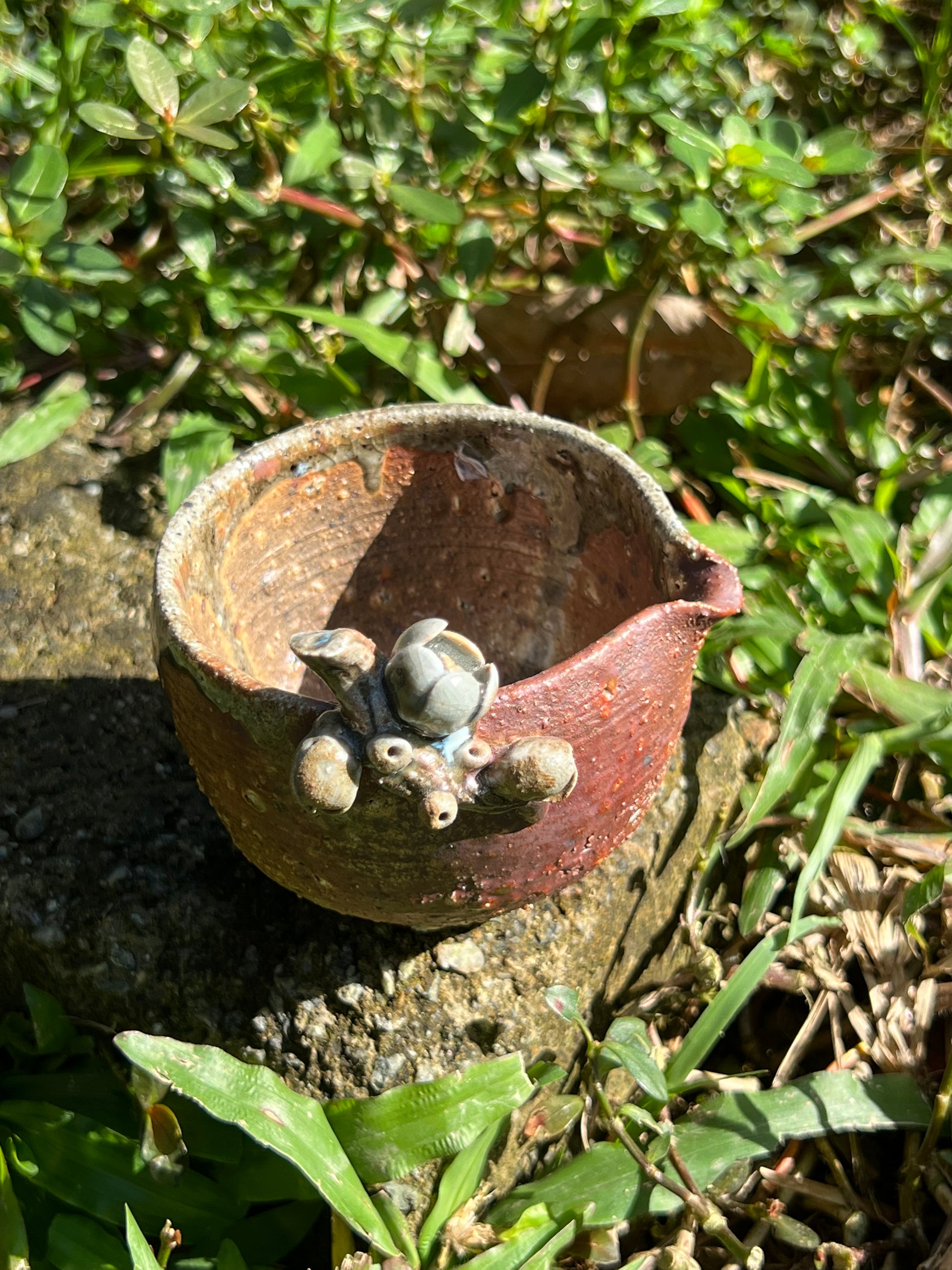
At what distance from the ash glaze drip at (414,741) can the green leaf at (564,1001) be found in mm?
391

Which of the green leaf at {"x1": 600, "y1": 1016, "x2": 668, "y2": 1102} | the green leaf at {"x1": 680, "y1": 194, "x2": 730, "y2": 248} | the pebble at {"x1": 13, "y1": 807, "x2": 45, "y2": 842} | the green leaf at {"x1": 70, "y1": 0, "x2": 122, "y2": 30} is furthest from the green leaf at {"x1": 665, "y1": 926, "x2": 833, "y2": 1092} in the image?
the green leaf at {"x1": 70, "y1": 0, "x2": 122, "y2": 30}

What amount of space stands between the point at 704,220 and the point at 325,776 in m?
1.13

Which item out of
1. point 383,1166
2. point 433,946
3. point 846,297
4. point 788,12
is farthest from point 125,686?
point 788,12

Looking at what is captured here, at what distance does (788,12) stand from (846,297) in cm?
70

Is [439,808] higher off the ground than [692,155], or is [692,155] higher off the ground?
[692,155]

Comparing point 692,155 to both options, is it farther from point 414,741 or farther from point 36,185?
point 414,741

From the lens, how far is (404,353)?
1801 millimetres

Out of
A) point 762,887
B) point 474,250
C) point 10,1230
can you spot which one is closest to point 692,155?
point 474,250

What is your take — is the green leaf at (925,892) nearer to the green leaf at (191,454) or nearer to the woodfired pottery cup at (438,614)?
the woodfired pottery cup at (438,614)

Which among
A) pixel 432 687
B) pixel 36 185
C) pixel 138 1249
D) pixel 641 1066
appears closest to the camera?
pixel 432 687

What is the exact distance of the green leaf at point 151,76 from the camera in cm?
150

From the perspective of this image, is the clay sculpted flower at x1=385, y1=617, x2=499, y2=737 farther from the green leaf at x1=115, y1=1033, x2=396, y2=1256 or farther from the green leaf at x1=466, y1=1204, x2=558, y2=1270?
the green leaf at x1=466, y1=1204, x2=558, y2=1270

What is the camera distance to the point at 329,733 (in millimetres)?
921

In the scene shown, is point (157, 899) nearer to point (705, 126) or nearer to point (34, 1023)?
point (34, 1023)
